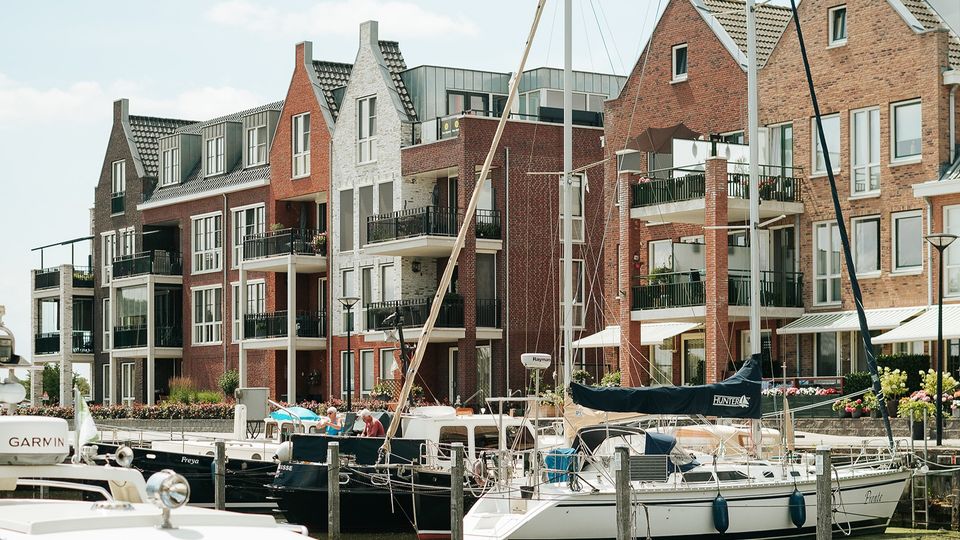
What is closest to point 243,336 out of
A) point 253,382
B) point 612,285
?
point 253,382

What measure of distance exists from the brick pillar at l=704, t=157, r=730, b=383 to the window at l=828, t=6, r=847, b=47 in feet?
14.3

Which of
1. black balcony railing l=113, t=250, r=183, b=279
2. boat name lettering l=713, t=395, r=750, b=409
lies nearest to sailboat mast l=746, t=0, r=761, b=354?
boat name lettering l=713, t=395, r=750, b=409

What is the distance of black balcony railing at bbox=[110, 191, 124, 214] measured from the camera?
64625 millimetres

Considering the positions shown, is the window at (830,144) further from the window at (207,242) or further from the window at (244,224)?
the window at (207,242)

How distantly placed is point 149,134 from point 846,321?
1484 inches

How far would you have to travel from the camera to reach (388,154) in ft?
163

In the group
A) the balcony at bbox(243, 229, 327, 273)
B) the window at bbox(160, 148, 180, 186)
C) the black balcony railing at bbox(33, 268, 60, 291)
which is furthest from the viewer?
the black balcony railing at bbox(33, 268, 60, 291)

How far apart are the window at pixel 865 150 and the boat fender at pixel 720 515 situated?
15506 mm

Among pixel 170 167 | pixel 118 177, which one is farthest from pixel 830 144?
pixel 118 177

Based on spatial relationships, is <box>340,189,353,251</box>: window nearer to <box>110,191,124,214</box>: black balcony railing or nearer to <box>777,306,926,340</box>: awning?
<box>110,191,124,214</box>: black balcony railing

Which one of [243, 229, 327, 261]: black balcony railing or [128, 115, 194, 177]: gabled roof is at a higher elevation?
[128, 115, 194, 177]: gabled roof

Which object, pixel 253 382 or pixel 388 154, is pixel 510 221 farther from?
pixel 253 382

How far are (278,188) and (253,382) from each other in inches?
280

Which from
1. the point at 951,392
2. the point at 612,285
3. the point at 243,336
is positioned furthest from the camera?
the point at 243,336
